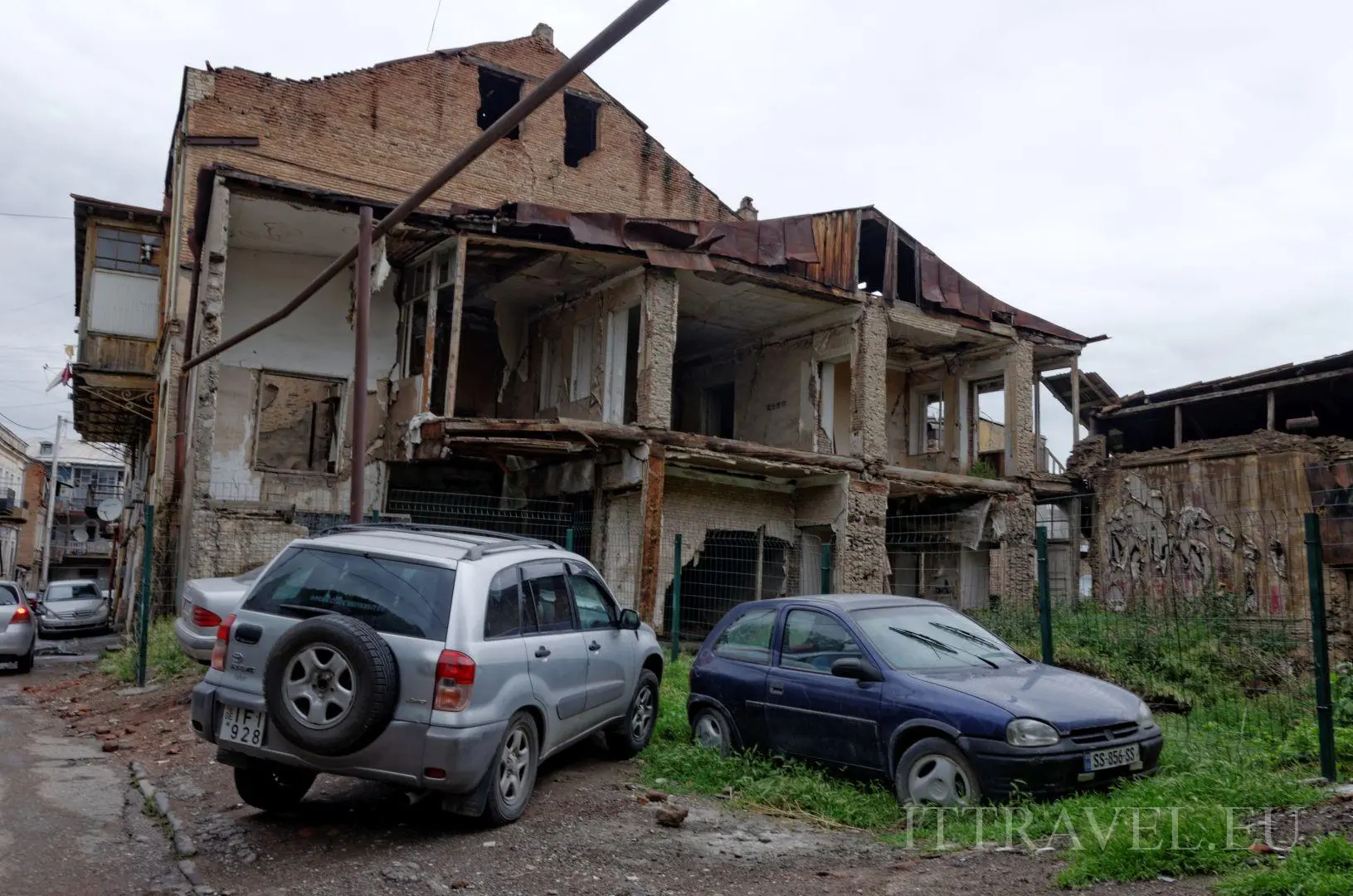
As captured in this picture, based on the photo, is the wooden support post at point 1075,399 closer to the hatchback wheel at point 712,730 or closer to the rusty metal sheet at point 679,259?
the rusty metal sheet at point 679,259

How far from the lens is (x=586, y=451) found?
50.7ft

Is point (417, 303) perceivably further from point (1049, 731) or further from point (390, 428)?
point (1049, 731)

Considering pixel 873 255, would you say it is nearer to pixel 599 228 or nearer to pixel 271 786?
pixel 599 228

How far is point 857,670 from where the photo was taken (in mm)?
6387

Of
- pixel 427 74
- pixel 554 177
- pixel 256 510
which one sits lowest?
pixel 256 510

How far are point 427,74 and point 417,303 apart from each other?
836cm

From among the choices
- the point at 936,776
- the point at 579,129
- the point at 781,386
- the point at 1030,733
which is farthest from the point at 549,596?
the point at 579,129

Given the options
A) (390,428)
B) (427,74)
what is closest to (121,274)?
(427,74)

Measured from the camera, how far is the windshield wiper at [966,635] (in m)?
7.11

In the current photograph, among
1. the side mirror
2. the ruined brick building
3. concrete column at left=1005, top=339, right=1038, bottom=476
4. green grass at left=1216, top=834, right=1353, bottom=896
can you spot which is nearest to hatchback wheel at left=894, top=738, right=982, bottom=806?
the side mirror

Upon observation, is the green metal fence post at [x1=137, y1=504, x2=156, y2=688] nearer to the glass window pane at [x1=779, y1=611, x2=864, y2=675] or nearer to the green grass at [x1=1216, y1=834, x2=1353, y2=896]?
the glass window pane at [x1=779, y1=611, x2=864, y2=675]

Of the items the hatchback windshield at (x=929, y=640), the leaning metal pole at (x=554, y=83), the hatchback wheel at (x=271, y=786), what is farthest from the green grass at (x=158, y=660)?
the hatchback windshield at (x=929, y=640)

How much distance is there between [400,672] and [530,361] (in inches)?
570

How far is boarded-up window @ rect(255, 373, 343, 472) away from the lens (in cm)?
1836
